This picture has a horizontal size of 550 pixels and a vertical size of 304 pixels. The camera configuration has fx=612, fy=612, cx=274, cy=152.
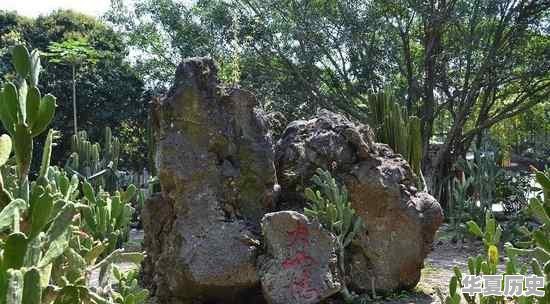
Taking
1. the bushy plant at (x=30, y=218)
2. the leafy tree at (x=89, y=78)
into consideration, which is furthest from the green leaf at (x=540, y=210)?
the leafy tree at (x=89, y=78)

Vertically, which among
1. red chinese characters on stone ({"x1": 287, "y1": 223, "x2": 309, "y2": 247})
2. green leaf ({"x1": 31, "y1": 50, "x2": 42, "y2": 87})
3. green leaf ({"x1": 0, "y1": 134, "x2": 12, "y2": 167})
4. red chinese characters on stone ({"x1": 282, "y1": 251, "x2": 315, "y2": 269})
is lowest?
red chinese characters on stone ({"x1": 282, "y1": 251, "x2": 315, "y2": 269})

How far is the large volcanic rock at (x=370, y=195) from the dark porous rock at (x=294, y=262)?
80 cm

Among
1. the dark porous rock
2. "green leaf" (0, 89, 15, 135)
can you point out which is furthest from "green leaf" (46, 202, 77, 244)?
the dark porous rock

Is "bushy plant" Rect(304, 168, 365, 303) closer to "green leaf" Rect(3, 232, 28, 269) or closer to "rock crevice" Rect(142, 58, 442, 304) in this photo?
"rock crevice" Rect(142, 58, 442, 304)

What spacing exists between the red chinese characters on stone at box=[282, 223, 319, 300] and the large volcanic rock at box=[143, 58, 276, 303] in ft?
0.98

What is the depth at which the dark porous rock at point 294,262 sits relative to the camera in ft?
14.0

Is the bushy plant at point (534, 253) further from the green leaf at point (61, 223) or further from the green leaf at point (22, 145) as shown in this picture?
the green leaf at point (22, 145)

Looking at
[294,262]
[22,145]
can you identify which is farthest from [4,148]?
[294,262]

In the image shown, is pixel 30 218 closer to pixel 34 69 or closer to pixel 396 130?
pixel 34 69

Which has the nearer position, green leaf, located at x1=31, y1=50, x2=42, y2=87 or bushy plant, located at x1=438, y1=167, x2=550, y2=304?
green leaf, located at x1=31, y1=50, x2=42, y2=87

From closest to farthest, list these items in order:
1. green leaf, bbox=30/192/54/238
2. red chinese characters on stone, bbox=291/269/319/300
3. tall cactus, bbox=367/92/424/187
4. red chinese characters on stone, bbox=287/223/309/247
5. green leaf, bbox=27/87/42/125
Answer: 1. green leaf, bbox=30/192/54/238
2. green leaf, bbox=27/87/42/125
3. red chinese characters on stone, bbox=291/269/319/300
4. red chinese characters on stone, bbox=287/223/309/247
5. tall cactus, bbox=367/92/424/187

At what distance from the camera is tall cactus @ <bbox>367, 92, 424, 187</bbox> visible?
7.23 m

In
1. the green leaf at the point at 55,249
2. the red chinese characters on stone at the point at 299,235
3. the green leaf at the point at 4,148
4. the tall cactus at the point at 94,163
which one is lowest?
the red chinese characters on stone at the point at 299,235

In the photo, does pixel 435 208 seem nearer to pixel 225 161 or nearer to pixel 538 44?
pixel 225 161
